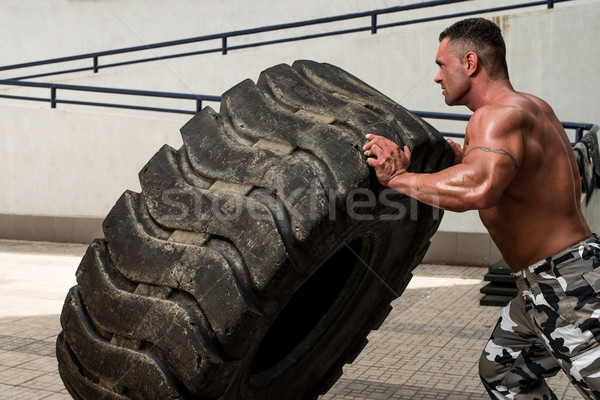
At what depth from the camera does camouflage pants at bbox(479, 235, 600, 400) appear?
2.76 metres

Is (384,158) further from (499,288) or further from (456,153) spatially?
(499,288)

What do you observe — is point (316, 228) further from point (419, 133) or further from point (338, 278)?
point (338, 278)

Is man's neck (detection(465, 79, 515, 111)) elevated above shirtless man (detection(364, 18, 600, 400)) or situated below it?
above

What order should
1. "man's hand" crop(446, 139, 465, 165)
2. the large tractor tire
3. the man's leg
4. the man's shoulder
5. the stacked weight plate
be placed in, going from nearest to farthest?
the large tractor tire → the man's shoulder → the man's leg → "man's hand" crop(446, 139, 465, 165) → the stacked weight plate

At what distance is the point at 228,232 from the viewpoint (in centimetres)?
261

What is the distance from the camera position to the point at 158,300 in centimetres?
262

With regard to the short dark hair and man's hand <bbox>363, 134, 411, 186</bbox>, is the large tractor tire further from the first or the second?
the short dark hair

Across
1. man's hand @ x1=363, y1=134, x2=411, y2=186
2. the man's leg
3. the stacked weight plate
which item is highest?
man's hand @ x1=363, y1=134, x2=411, y2=186

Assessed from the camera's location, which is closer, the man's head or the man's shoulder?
the man's shoulder

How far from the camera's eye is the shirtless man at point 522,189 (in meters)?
2.65

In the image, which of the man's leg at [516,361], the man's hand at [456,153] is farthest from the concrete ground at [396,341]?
the man's hand at [456,153]

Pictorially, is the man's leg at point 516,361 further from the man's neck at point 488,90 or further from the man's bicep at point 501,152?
the man's neck at point 488,90

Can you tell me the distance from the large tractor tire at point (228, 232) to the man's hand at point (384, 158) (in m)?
0.04

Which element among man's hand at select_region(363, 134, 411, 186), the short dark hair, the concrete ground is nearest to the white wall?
the concrete ground
